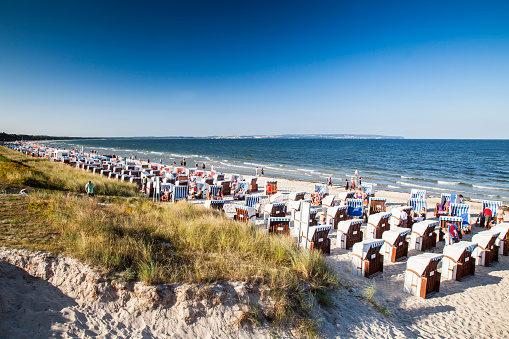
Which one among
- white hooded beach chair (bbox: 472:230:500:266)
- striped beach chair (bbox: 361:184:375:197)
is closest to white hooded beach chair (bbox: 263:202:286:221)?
white hooded beach chair (bbox: 472:230:500:266)

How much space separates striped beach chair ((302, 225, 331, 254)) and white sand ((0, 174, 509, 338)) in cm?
226

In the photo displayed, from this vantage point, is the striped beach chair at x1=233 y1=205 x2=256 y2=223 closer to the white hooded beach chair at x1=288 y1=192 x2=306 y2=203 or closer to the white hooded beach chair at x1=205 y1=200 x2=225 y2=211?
the white hooded beach chair at x1=205 y1=200 x2=225 y2=211

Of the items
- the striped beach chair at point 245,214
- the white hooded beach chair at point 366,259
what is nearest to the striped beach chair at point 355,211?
the striped beach chair at point 245,214

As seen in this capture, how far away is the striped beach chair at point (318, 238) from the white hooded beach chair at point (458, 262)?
3.03m

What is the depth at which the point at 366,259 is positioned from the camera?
23.4ft

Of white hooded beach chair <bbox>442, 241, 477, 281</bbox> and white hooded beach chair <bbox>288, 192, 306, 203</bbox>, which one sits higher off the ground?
white hooded beach chair <bbox>288, 192, 306, 203</bbox>

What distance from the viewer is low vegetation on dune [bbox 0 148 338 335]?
4715 millimetres

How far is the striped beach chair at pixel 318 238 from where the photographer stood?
8.21m

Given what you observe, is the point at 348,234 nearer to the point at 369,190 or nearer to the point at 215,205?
the point at 215,205

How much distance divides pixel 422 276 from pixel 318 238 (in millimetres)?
2732

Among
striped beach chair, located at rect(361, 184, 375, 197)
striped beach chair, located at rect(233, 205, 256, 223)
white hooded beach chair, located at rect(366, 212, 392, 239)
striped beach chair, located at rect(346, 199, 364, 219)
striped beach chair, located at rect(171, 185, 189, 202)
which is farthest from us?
striped beach chair, located at rect(361, 184, 375, 197)

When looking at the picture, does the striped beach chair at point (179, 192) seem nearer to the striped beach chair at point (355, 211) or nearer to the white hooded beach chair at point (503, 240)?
the striped beach chair at point (355, 211)

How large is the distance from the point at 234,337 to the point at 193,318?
645mm

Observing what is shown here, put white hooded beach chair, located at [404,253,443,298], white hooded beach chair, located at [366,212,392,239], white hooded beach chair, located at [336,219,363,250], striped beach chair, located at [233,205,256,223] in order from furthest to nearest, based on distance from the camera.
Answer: striped beach chair, located at [233,205,256,223] → white hooded beach chair, located at [366,212,392,239] → white hooded beach chair, located at [336,219,363,250] → white hooded beach chair, located at [404,253,443,298]
